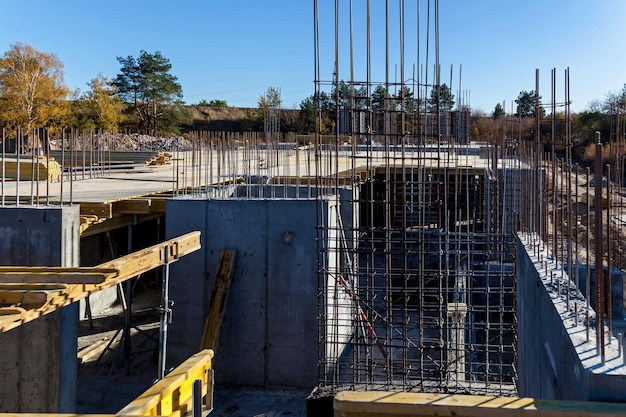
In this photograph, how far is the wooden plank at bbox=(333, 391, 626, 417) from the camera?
2.38m

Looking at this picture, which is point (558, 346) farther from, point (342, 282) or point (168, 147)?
point (168, 147)

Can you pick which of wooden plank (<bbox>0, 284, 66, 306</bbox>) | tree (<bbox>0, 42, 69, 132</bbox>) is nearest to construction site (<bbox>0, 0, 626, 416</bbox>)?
wooden plank (<bbox>0, 284, 66, 306</bbox>)

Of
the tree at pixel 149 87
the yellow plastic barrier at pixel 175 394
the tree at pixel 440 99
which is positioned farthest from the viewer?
the tree at pixel 149 87

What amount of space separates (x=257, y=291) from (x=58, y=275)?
14.9 ft

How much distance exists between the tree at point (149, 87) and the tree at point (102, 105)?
2657 millimetres

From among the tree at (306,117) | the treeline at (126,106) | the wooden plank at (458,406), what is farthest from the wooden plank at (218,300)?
the tree at (306,117)

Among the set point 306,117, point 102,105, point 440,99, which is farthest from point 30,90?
point 440,99

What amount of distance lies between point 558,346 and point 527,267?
1.67 m

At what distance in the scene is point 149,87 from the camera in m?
41.8

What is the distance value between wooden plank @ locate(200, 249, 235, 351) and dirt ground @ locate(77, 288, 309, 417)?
84 centimetres

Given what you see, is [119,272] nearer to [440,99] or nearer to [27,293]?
[27,293]

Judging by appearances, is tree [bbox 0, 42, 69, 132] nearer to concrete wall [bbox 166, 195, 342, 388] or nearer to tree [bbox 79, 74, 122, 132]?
tree [bbox 79, 74, 122, 132]

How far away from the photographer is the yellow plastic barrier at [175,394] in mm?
3066

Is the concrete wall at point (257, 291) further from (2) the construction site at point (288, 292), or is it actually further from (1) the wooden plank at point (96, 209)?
(1) the wooden plank at point (96, 209)
